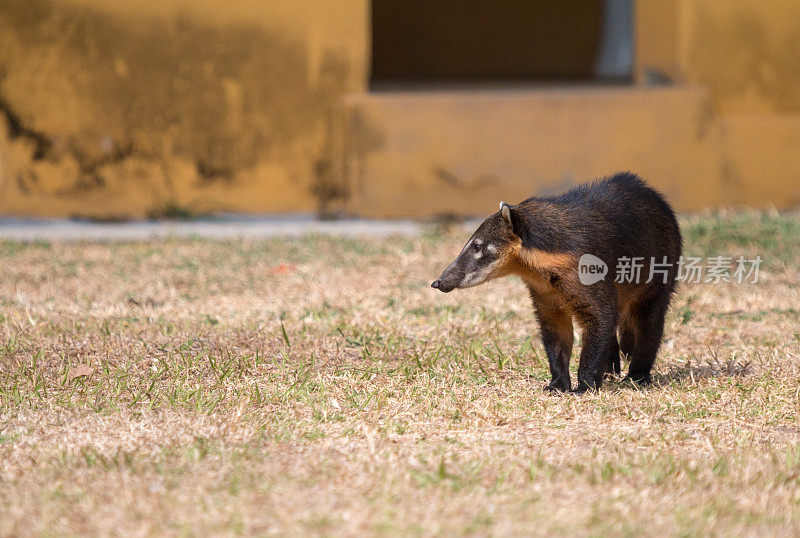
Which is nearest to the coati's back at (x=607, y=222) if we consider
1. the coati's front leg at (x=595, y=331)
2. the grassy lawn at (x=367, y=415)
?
the coati's front leg at (x=595, y=331)

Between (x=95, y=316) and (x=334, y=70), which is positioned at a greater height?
(x=334, y=70)

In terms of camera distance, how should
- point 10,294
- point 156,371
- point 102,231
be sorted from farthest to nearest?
point 102,231 → point 10,294 → point 156,371

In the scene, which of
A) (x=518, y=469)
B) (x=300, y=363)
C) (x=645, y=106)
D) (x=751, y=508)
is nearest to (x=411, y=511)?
(x=518, y=469)

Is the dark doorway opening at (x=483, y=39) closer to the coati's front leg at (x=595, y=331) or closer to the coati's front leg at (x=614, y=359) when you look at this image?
the coati's front leg at (x=614, y=359)

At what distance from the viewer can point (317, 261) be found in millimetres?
7207

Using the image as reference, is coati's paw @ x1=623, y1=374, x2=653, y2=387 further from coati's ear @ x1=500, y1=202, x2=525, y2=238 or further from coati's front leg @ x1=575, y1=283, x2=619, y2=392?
coati's ear @ x1=500, y1=202, x2=525, y2=238

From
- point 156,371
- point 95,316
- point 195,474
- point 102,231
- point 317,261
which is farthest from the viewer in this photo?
point 102,231

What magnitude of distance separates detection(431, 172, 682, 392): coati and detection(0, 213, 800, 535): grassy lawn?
200mm

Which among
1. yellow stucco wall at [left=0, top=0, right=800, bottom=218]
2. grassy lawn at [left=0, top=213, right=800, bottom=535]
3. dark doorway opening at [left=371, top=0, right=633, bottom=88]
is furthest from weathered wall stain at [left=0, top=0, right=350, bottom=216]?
dark doorway opening at [left=371, top=0, right=633, bottom=88]

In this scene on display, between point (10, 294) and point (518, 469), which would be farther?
point (10, 294)

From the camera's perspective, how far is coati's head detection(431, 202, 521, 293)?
4.21 meters

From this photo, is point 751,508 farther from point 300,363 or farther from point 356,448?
point 300,363

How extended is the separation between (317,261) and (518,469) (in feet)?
13.0

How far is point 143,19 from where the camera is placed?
879 cm
